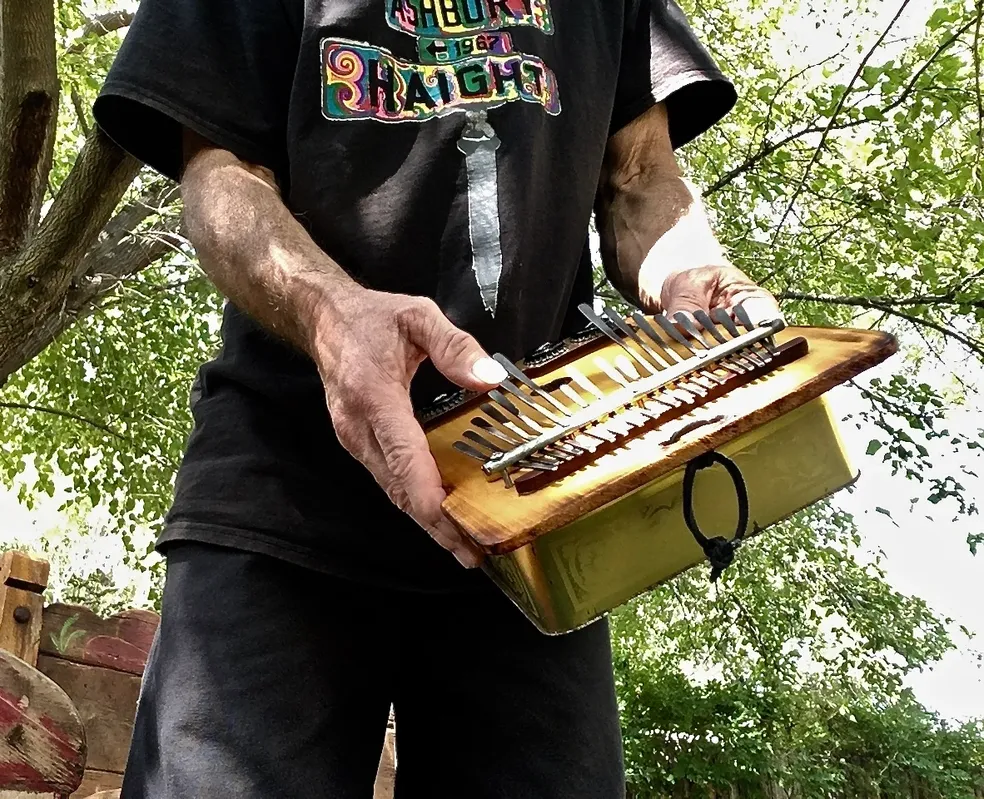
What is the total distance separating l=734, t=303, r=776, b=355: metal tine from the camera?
31.5 inches

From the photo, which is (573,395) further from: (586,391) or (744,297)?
(744,297)

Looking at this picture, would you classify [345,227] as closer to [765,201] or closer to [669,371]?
[669,371]

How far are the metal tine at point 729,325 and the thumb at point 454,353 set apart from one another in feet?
0.71

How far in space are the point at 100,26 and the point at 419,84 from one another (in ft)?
17.1

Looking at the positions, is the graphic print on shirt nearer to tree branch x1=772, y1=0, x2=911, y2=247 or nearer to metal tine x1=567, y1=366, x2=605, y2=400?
metal tine x1=567, y1=366, x2=605, y2=400

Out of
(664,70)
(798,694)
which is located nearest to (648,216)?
(664,70)

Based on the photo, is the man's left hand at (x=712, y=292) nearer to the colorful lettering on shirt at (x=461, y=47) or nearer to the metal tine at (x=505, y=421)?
the metal tine at (x=505, y=421)

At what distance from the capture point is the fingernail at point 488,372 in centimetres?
75

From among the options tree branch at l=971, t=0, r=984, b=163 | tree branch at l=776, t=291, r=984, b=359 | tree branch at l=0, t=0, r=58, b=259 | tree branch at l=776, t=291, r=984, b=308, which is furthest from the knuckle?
tree branch at l=776, t=291, r=984, b=359

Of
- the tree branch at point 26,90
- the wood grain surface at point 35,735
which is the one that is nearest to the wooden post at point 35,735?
the wood grain surface at point 35,735

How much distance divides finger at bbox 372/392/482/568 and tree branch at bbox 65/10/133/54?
5.43 m

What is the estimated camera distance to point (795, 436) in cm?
82

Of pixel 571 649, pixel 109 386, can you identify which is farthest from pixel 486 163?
pixel 109 386

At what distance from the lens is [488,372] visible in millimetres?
758
